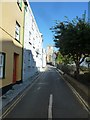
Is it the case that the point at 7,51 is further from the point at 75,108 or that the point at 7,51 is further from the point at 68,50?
the point at 68,50

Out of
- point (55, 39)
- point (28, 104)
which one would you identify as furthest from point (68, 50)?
point (28, 104)

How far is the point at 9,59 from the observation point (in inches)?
733

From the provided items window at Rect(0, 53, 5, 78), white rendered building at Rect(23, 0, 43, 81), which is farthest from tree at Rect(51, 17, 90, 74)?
window at Rect(0, 53, 5, 78)

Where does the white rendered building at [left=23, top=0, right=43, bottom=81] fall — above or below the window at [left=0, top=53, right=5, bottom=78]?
above

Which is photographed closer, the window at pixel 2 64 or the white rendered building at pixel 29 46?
the window at pixel 2 64

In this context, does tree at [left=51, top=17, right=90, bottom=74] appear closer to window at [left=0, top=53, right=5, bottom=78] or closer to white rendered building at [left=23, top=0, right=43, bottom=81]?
white rendered building at [left=23, top=0, right=43, bottom=81]

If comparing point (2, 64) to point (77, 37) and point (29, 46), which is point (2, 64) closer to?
point (77, 37)

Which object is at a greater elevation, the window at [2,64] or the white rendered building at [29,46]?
the white rendered building at [29,46]

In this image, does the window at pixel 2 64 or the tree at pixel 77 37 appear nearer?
the window at pixel 2 64

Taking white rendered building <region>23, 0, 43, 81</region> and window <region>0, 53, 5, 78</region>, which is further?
white rendered building <region>23, 0, 43, 81</region>

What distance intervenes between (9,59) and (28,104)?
19.1ft

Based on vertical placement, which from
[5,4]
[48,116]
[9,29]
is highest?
[5,4]

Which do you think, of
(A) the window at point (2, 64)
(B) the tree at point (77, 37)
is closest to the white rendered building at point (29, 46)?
(B) the tree at point (77, 37)

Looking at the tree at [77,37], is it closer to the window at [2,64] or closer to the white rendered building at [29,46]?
the white rendered building at [29,46]
